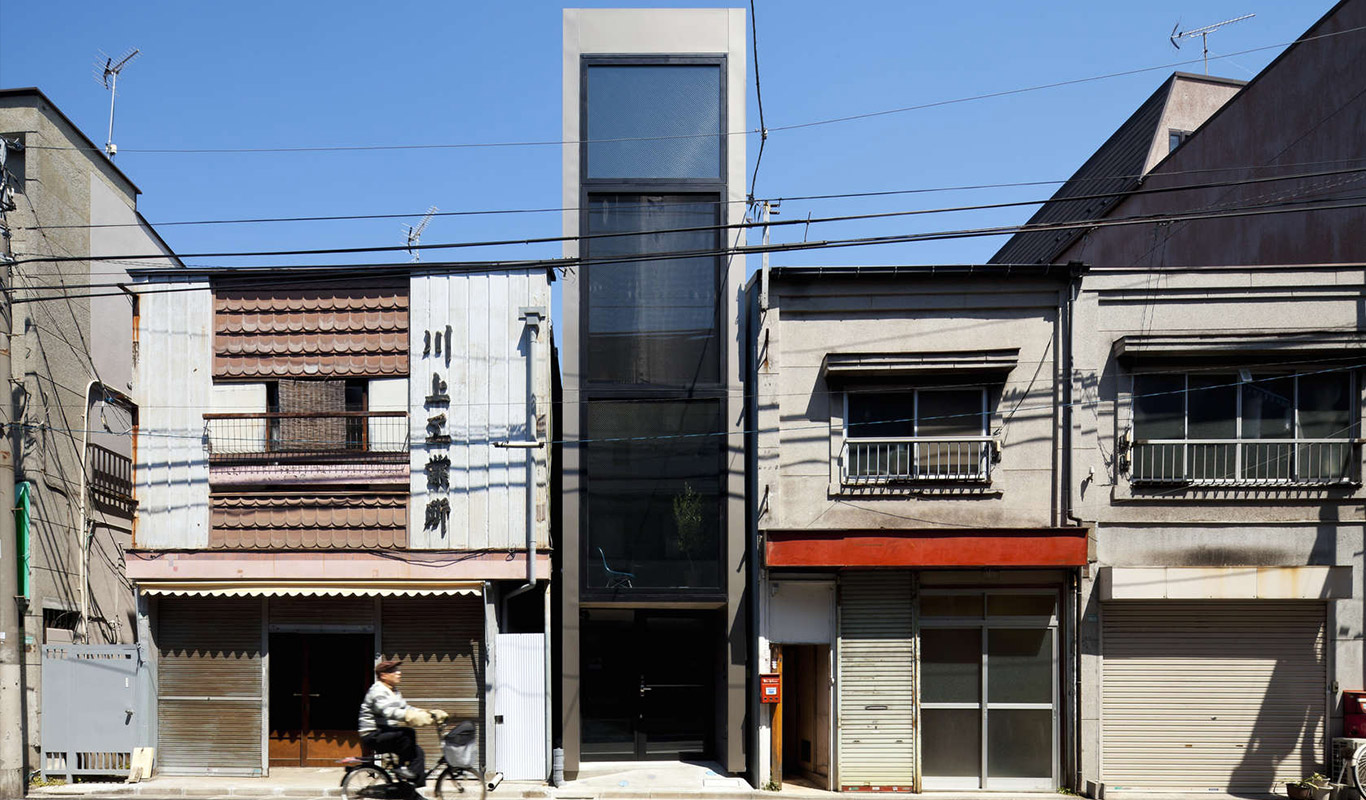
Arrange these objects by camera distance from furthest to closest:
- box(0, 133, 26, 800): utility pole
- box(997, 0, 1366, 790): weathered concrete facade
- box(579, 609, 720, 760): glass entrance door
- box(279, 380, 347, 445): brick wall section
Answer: box(579, 609, 720, 760): glass entrance door < box(279, 380, 347, 445): brick wall section < box(997, 0, 1366, 790): weathered concrete facade < box(0, 133, 26, 800): utility pole

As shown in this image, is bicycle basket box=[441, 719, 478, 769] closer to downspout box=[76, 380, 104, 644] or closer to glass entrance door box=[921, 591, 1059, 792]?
glass entrance door box=[921, 591, 1059, 792]

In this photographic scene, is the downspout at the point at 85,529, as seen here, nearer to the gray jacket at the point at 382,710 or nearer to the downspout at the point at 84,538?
the downspout at the point at 84,538

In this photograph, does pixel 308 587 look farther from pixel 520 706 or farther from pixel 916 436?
pixel 916 436

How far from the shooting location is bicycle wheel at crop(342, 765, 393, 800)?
12.2 metres

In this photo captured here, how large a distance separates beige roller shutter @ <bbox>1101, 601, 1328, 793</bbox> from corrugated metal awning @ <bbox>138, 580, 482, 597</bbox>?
10.2m

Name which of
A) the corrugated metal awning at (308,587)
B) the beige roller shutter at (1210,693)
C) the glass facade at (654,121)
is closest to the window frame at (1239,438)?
the beige roller shutter at (1210,693)

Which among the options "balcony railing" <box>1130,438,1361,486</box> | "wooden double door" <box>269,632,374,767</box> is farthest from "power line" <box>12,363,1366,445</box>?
"wooden double door" <box>269,632,374,767</box>

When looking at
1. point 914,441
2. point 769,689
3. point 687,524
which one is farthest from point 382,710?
point 914,441

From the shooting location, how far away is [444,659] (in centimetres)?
1773

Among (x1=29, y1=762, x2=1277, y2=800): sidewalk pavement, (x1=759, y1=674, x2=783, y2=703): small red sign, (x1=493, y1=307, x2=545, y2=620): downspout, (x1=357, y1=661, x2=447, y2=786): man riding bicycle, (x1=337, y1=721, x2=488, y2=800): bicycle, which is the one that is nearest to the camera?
(x1=357, y1=661, x2=447, y2=786): man riding bicycle

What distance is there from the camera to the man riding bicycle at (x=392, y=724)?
12070 mm

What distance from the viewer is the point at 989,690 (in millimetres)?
17000

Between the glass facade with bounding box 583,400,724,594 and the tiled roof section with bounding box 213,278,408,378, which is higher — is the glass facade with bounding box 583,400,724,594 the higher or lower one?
the lower one

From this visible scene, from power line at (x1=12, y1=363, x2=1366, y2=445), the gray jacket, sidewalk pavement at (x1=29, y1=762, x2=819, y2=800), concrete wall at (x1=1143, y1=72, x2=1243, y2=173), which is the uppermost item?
concrete wall at (x1=1143, y1=72, x2=1243, y2=173)
